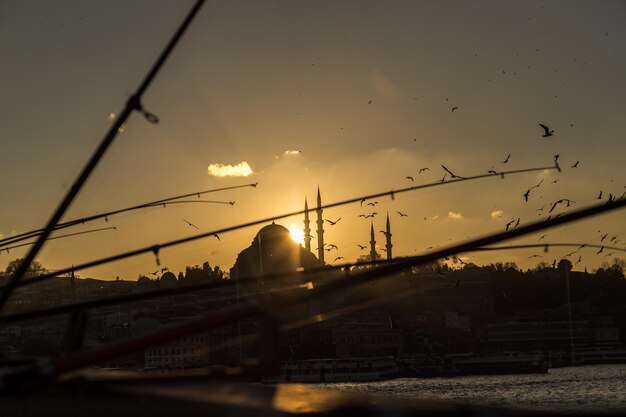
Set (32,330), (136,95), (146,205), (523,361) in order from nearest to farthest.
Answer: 1. (136,95)
2. (146,205)
3. (32,330)
4. (523,361)

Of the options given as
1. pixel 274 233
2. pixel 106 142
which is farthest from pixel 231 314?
pixel 274 233

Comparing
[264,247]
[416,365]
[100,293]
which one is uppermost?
[264,247]

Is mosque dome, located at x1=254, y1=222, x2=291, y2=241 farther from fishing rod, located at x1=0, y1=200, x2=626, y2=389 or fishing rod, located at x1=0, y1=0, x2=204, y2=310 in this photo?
fishing rod, located at x1=0, y1=200, x2=626, y2=389

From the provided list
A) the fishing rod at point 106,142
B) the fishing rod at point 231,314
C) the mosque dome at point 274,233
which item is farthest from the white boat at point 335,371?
the fishing rod at point 231,314

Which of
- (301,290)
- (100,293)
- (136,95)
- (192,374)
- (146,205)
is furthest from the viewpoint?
(100,293)

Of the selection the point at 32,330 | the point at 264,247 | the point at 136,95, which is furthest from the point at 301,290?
the point at 264,247

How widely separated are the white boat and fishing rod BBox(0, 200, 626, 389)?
8035 cm

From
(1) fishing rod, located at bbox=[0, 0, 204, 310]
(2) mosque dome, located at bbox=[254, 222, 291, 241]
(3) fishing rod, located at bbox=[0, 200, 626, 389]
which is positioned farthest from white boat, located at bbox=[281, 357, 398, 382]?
(3) fishing rod, located at bbox=[0, 200, 626, 389]

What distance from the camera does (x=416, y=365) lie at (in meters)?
93.9

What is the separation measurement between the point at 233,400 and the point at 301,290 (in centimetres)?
91

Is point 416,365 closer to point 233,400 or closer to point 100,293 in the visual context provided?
point 100,293

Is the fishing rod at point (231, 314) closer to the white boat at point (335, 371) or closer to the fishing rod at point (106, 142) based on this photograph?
the fishing rod at point (106, 142)

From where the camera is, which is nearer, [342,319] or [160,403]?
[160,403]

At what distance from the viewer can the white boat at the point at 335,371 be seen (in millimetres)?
84188
